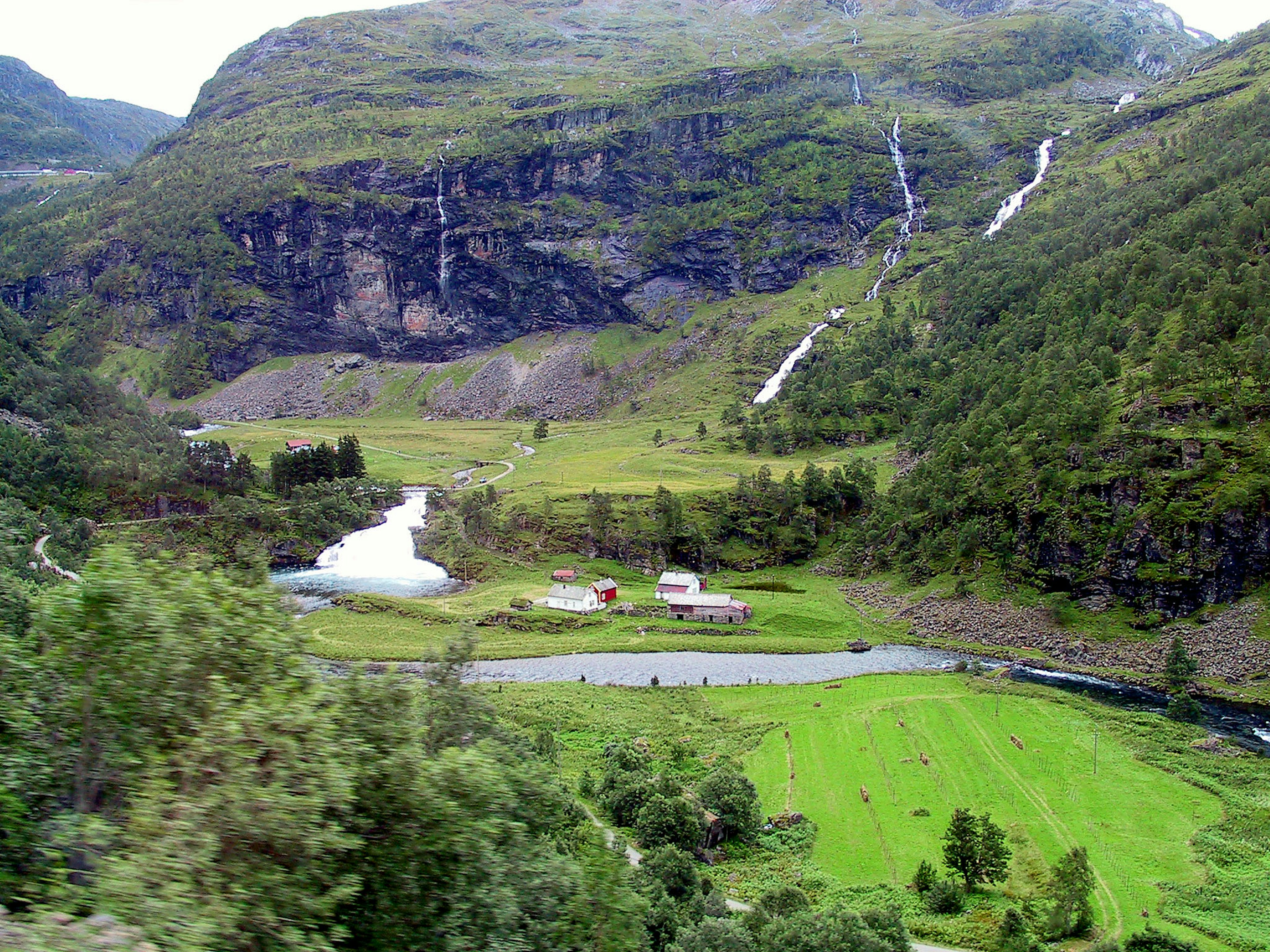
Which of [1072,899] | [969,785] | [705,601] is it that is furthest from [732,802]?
[705,601]

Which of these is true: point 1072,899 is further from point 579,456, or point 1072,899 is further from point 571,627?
point 579,456

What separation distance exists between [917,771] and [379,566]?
80.0 meters

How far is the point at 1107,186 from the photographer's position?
153 meters

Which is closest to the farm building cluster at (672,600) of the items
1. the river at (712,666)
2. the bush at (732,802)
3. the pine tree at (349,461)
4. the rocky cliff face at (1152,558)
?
the river at (712,666)

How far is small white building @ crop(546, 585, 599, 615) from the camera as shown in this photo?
88200 millimetres

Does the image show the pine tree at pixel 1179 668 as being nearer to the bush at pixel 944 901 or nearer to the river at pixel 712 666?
the river at pixel 712 666

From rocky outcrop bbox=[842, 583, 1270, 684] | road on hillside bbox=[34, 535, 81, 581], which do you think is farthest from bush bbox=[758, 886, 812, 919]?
road on hillside bbox=[34, 535, 81, 581]

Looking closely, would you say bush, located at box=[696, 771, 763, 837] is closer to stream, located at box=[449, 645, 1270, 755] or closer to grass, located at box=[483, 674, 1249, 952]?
grass, located at box=[483, 674, 1249, 952]

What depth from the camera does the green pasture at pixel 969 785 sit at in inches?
1560

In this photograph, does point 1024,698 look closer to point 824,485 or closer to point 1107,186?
point 824,485

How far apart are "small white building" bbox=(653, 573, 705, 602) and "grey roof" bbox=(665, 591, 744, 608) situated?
1627 mm

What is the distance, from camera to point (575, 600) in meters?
88.7

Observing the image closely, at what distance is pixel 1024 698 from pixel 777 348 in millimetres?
145729

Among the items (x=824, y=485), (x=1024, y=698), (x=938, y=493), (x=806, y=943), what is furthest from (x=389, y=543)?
(x=806, y=943)
